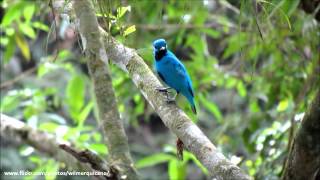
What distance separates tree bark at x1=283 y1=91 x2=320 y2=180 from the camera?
215 cm

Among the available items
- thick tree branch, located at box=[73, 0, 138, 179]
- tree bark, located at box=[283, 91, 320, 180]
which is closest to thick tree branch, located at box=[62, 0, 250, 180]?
thick tree branch, located at box=[73, 0, 138, 179]

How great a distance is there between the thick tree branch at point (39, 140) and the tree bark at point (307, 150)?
0.76 m

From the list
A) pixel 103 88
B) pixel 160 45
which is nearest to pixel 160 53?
pixel 160 45

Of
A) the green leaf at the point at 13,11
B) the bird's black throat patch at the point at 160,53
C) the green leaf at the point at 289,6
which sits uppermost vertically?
the green leaf at the point at 289,6

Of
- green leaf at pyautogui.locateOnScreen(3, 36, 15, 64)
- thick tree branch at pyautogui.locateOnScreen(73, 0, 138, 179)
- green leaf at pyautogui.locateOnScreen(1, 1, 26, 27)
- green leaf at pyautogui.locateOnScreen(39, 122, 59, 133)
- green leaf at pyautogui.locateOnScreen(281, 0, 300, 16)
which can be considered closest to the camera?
thick tree branch at pyautogui.locateOnScreen(73, 0, 138, 179)

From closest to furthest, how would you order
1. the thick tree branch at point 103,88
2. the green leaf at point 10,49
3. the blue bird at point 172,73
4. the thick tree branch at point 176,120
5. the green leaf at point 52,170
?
the thick tree branch at point 176,120, the thick tree branch at point 103,88, the green leaf at point 52,170, the blue bird at point 172,73, the green leaf at point 10,49

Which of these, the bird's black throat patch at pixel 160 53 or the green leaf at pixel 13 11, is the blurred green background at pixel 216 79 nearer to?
the green leaf at pixel 13 11

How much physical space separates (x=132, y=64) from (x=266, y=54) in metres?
2.99

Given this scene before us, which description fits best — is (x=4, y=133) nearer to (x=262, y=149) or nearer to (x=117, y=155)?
(x=117, y=155)

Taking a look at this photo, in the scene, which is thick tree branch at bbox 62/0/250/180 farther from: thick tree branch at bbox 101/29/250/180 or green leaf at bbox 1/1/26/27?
green leaf at bbox 1/1/26/27

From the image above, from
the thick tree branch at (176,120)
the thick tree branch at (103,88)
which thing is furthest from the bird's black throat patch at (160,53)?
the thick tree branch at (103,88)

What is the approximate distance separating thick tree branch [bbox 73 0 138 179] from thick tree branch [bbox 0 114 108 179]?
0.13m

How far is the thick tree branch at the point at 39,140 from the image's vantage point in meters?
2.20

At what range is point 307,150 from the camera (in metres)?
2.21
